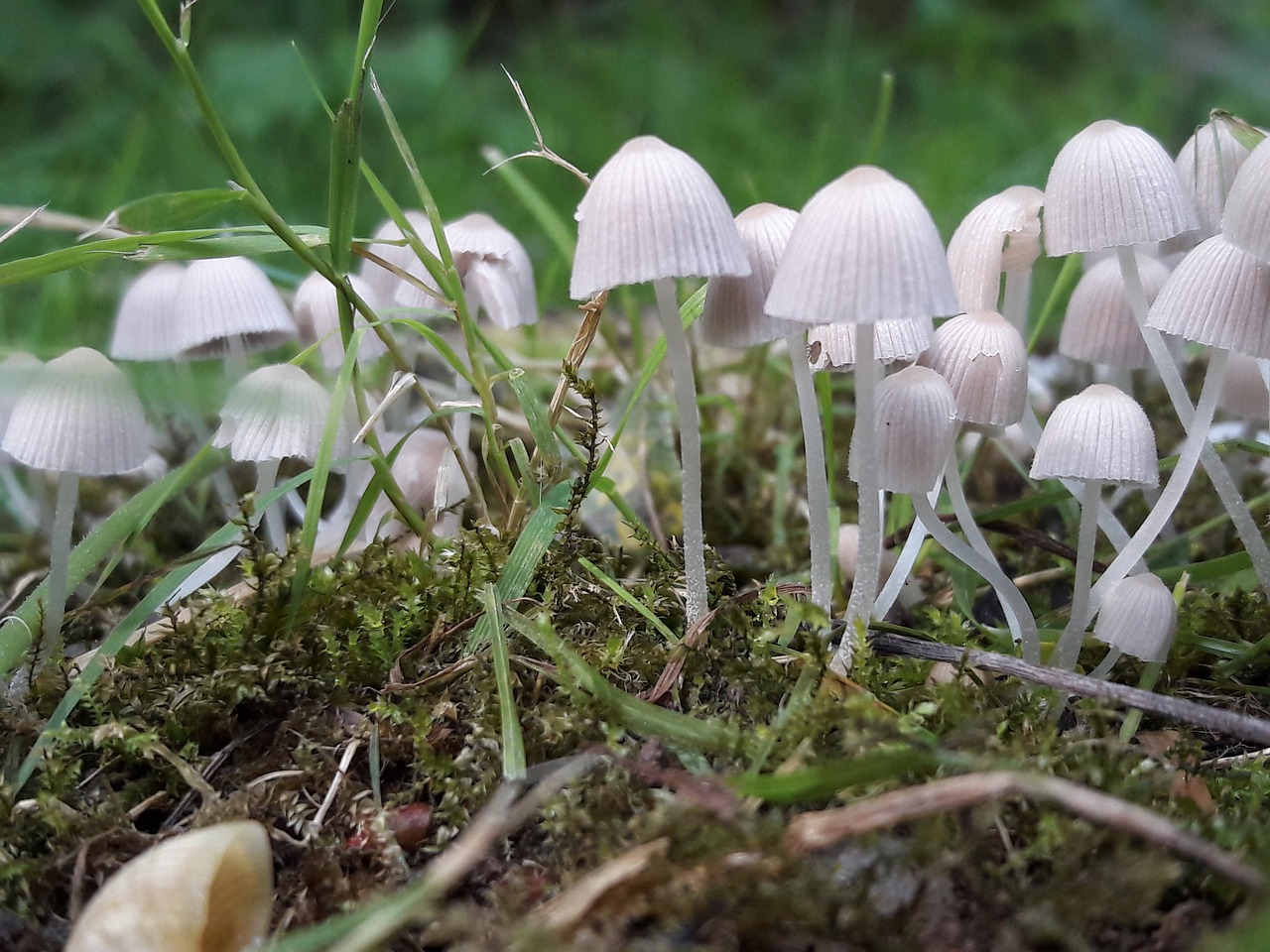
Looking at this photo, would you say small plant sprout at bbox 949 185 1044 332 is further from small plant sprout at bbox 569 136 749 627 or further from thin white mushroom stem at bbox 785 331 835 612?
small plant sprout at bbox 569 136 749 627

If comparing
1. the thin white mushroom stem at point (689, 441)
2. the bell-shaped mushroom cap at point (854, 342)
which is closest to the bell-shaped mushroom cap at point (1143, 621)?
the bell-shaped mushroom cap at point (854, 342)

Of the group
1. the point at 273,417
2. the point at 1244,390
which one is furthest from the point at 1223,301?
the point at 273,417

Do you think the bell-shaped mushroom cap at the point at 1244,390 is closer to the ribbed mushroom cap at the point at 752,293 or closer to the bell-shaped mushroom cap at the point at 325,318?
the ribbed mushroom cap at the point at 752,293

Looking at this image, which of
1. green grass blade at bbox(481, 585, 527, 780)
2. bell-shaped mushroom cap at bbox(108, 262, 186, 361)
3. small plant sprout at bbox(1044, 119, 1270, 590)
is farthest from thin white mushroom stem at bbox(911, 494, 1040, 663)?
bell-shaped mushroom cap at bbox(108, 262, 186, 361)

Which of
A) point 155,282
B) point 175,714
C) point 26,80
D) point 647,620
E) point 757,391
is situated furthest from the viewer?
point 26,80

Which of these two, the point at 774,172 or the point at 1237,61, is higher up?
the point at 1237,61

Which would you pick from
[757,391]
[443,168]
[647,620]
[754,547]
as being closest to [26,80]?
[443,168]

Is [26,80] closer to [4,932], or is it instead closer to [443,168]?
[443,168]

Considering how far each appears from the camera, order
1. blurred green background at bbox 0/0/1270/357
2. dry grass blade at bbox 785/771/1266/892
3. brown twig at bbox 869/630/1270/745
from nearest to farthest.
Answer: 1. dry grass blade at bbox 785/771/1266/892
2. brown twig at bbox 869/630/1270/745
3. blurred green background at bbox 0/0/1270/357
